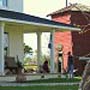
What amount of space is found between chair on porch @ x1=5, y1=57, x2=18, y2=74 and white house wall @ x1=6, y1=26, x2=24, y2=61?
1.74 m

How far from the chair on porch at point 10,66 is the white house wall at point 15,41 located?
1.74 meters

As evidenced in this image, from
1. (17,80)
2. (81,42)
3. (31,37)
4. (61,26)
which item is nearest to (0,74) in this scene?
(17,80)

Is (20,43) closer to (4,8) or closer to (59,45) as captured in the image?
(4,8)

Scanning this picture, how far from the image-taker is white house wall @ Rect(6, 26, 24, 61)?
25438 mm

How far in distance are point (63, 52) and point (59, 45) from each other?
83cm

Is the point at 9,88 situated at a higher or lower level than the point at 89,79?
lower

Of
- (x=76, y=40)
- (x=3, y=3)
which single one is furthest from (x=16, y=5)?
(x=76, y=40)

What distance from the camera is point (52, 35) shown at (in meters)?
A: 25.7

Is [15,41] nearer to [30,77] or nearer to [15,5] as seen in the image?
[15,5]

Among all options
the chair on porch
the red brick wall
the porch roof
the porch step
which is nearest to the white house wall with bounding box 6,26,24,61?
the porch roof

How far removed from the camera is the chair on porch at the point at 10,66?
23156 mm

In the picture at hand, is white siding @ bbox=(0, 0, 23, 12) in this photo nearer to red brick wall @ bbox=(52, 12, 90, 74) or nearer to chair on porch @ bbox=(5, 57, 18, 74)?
chair on porch @ bbox=(5, 57, 18, 74)

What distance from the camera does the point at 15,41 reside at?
84.6 ft

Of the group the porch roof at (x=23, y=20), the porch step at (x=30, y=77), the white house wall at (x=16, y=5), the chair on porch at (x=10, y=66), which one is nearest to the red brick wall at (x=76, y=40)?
Answer: the porch roof at (x=23, y=20)
